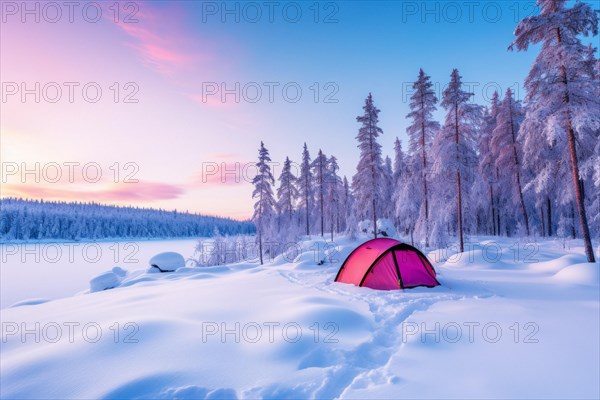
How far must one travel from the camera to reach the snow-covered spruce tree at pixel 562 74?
468 inches

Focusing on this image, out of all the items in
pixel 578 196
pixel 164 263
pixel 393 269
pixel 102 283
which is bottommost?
pixel 102 283

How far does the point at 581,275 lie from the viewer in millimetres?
10547

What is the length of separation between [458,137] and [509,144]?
39.1ft

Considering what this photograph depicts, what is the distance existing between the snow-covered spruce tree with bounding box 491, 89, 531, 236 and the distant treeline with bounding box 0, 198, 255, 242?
50980 millimetres

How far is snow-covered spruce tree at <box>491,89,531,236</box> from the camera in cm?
2684

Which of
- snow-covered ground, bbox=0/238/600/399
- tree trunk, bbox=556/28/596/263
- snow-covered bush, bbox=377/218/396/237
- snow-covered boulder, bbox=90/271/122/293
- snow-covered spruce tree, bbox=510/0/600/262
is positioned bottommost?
snow-covered boulder, bbox=90/271/122/293

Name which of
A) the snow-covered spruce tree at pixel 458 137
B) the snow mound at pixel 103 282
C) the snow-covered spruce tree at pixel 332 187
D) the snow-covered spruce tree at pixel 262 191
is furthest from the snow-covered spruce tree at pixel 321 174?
A: the snow mound at pixel 103 282

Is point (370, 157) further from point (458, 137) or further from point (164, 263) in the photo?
point (164, 263)

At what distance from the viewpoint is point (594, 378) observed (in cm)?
427

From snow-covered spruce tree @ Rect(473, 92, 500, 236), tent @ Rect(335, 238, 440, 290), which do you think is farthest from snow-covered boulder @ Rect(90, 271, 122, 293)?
snow-covered spruce tree @ Rect(473, 92, 500, 236)

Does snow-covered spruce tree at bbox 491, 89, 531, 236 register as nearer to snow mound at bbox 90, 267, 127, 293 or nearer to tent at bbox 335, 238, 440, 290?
tent at bbox 335, 238, 440, 290

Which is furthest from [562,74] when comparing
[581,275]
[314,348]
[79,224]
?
[79,224]

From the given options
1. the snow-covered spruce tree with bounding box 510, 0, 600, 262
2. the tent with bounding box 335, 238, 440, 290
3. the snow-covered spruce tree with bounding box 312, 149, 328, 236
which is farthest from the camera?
the snow-covered spruce tree with bounding box 312, 149, 328, 236

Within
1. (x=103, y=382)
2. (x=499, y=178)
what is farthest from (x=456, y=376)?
(x=499, y=178)
